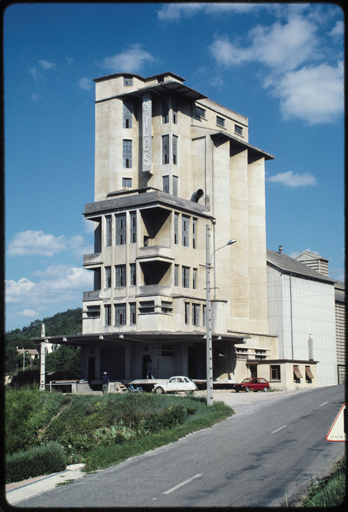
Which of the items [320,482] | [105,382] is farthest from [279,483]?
[105,382]

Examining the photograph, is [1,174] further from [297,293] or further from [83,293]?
[297,293]

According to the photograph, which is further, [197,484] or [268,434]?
Answer: [268,434]

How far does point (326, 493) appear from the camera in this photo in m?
13.1

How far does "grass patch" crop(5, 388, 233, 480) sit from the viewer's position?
25.5 m

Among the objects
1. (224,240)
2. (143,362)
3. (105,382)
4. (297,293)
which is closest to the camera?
(105,382)

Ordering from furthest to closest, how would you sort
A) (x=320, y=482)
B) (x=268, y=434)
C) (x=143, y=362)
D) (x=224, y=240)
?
1. (x=224, y=240)
2. (x=143, y=362)
3. (x=268, y=434)
4. (x=320, y=482)

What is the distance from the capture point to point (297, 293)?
7319 centimetres

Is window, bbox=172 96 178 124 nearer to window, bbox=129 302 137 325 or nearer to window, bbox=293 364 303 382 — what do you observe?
window, bbox=129 302 137 325

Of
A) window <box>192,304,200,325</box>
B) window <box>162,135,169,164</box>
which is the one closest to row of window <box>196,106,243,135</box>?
window <box>162,135,169,164</box>

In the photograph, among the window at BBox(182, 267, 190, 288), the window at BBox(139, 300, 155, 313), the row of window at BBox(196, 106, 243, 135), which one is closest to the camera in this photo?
the window at BBox(139, 300, 155, 313)

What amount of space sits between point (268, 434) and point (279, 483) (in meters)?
8.65

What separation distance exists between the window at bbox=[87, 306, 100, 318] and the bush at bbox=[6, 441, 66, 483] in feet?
127

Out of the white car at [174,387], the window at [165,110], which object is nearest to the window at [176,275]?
the white car at [174,387]

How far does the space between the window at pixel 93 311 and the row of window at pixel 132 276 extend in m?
2.74
